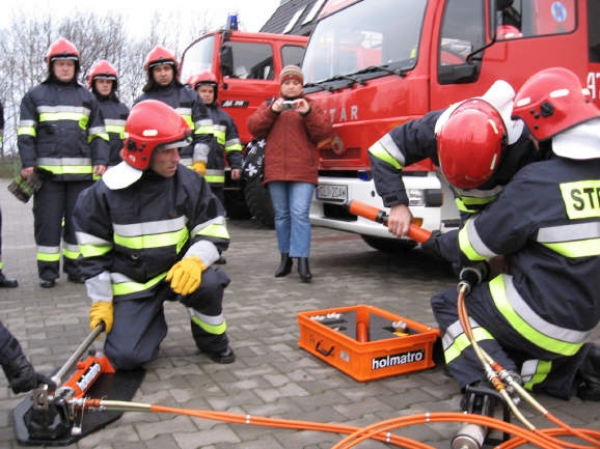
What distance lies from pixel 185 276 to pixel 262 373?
0.70 metres

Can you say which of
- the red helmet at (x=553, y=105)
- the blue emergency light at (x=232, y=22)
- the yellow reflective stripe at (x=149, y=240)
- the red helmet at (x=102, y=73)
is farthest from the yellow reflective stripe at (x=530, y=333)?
the blue emergency light at (x=232, y=22)

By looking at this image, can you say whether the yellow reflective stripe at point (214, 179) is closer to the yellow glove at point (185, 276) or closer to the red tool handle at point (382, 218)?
the red tool handle at point (382, 218)

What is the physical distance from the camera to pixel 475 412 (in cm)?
260

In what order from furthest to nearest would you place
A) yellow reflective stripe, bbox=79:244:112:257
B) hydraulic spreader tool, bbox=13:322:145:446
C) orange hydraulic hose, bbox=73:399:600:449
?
yellow reflective stripe, bbox=79:244:112:257
hydraulic spreader tool, bbox=13:322:145:446
orange hydraulic hose, bbox=73:399:600:449

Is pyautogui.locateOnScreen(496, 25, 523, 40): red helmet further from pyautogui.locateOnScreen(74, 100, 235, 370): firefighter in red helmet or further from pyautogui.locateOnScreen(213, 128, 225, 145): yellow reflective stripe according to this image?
pyautogui.locateOnScreen(213, 128, 225, 145): yellow reflective stripe

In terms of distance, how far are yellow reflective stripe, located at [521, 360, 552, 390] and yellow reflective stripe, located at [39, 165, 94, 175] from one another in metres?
4.20

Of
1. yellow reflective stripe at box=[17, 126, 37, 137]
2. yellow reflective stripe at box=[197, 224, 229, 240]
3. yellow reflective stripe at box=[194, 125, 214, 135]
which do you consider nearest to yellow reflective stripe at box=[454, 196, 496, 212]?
yellow reflective stripe at box=[197, 224, 229, 240]

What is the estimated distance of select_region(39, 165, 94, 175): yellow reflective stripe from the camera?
18.0ft

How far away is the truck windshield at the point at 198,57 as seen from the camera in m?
8.88

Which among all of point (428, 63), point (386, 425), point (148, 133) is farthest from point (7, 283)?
point (386, 425)

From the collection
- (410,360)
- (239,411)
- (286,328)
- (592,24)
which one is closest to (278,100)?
(286,328)

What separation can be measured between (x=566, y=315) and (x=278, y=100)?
3.41 m

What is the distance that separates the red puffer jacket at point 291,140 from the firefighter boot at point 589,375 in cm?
301

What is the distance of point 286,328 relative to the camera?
4219mm
